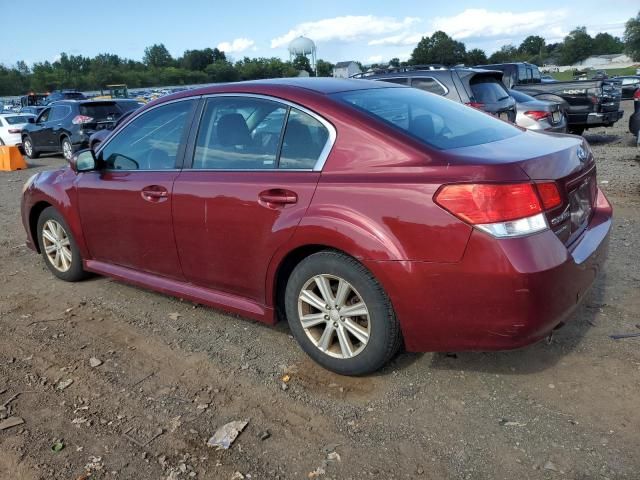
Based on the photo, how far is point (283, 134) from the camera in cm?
329

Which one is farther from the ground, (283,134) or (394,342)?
(283,134)

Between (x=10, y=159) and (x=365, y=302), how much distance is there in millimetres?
14190

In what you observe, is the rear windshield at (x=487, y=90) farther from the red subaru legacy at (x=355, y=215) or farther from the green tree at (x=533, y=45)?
the green tree at (x=533, y=45)

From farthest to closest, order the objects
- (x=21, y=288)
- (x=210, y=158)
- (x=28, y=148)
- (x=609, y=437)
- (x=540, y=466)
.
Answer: (x=28, y=148) < (x=21, y=288) < (x=210, y=158) < (x=609, y=437) < (x=540, y=466)

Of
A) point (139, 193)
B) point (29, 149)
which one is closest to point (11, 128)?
point (29, 149)

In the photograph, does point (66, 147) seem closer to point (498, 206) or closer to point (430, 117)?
point (430, 117)

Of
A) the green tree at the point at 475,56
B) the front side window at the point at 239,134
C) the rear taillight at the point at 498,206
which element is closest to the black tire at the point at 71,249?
the front side window at the point at 239,134

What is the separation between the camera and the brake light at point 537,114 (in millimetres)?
9969

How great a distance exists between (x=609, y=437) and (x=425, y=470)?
877 millimetres

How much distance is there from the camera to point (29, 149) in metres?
16.6

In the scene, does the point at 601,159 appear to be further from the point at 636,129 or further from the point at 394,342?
the point at 394,342

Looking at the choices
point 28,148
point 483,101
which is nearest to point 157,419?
point 483,101

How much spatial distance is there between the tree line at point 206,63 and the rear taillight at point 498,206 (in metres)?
59.1

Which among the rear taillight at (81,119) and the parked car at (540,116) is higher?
the rear taillight at (81,119)
